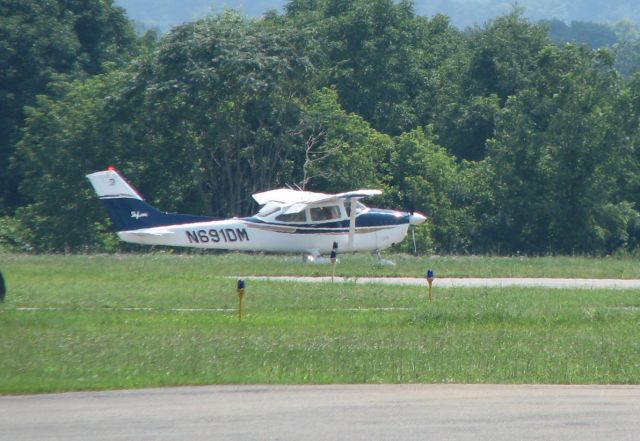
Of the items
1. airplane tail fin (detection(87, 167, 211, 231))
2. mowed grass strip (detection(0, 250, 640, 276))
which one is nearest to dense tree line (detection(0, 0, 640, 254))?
airplane tail fin (detection(87, 167, 211, 231))

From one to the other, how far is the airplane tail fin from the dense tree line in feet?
28.9

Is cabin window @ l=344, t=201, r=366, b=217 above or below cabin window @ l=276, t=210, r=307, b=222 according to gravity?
above

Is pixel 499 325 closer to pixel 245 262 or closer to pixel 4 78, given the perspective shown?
pixel 245 262

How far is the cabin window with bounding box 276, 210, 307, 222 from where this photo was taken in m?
35.1

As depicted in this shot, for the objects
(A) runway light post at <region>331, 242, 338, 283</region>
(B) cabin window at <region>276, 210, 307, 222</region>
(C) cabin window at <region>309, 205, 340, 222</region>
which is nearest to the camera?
(A) runway light post at <region>331, 242, 338, 283</region>

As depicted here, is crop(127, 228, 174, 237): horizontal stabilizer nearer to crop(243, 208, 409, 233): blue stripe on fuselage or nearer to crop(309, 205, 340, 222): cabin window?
crop(243, 208, 409, 233): blue stripe on fuselage

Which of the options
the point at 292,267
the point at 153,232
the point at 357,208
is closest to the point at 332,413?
the point at 292,267

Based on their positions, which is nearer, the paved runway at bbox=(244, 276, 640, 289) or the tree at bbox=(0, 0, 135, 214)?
the paved runway at bbox=(244, 276, 640, 289)

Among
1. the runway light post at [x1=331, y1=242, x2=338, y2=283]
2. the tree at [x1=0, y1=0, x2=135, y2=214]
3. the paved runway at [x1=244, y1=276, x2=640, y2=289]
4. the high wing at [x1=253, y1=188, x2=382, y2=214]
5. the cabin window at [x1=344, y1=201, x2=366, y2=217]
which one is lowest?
the paved runway at [x1=244, y1=276, x2=640, y2=289]

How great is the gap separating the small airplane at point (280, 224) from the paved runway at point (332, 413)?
21.6 metres

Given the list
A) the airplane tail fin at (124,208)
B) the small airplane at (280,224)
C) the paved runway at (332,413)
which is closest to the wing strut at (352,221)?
the small airplane at (280,224)

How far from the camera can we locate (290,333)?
704 inches

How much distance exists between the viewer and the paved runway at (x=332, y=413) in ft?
35.1

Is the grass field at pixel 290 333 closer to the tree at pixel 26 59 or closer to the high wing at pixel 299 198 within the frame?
the high wing at pixel 299 198
